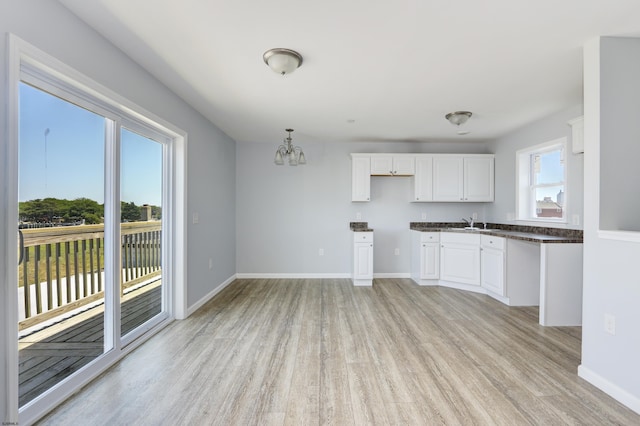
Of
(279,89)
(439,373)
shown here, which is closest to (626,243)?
(439,373)

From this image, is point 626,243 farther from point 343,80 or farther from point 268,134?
point 268,134

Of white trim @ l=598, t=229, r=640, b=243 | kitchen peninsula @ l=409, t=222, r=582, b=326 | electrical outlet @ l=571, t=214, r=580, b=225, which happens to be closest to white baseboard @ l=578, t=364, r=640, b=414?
white trim @ l=598, t=229, r=640, b=243

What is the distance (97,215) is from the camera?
2.12 metres

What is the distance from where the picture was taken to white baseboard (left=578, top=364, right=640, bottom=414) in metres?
1.74

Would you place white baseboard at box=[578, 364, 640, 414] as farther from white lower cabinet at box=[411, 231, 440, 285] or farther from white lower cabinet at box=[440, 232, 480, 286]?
white lower cabinet at box=[411, 231, 440, 285]

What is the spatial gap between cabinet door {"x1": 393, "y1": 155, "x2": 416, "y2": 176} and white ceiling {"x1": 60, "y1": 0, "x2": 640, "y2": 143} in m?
1.26

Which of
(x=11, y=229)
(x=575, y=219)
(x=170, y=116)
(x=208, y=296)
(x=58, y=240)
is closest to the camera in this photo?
(x=11, y=229)

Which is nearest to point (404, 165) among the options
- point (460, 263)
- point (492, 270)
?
point (460, 263)

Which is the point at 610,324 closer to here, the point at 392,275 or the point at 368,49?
the point at 368,49

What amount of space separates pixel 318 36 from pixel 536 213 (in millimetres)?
3954

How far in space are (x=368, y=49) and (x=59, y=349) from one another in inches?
117

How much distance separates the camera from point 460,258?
14.3 feet

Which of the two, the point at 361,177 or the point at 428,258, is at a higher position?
the point at 361,177

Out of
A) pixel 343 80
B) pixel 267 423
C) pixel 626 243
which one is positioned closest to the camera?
pixel 267 423
